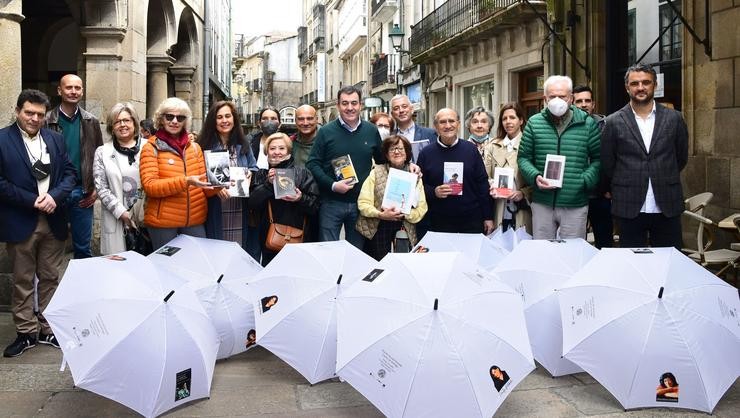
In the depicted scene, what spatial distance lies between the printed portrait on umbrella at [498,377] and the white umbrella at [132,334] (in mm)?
1577

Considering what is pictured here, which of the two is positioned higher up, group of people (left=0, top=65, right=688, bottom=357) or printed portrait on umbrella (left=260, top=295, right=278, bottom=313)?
group of people (left=0, top=65, right=688, bottom=357)

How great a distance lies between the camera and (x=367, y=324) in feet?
12.7

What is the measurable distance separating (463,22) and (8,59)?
13572 mm

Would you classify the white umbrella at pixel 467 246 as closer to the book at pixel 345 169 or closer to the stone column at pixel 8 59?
the book at pixel 345 169

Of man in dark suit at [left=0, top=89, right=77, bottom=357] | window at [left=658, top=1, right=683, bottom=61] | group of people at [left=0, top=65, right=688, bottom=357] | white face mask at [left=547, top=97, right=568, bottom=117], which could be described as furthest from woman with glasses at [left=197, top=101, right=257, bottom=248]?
window at [left=658, top=1, right=683, bottom=61]

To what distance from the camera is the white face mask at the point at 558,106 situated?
6.05 metres

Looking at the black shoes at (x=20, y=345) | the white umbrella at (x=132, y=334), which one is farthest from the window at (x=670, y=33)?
the black shoes at (x=20, y=345)

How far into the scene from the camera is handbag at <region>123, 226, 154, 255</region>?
5992 millimetres

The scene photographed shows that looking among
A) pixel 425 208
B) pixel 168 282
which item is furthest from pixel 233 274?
pixel 425 208

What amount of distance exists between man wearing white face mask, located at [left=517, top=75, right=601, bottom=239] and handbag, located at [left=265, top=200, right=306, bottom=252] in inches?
76.5

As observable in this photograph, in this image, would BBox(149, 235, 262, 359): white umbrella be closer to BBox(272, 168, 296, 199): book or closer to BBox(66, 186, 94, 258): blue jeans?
BBox(272, 168, 296, 199): book

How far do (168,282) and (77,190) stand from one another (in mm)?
2164

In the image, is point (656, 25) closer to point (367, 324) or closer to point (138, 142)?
point (138, 142)


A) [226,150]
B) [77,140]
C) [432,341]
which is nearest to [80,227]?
[77,140]
